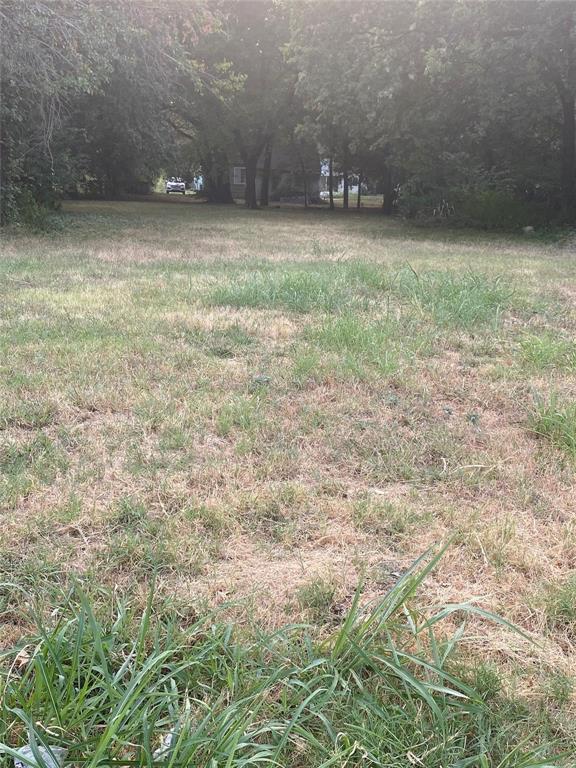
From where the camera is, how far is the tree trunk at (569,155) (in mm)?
13835

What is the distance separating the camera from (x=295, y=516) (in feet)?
7.47

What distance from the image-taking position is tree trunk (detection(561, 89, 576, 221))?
13835 mm

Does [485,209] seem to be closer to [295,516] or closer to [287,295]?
[287,295]

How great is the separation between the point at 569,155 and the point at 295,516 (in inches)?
586

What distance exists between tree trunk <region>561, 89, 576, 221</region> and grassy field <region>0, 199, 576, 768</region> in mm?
11084

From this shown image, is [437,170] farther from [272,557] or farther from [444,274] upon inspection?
[272,557]

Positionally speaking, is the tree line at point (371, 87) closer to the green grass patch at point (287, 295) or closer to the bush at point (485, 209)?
the bush at point (485, 209)

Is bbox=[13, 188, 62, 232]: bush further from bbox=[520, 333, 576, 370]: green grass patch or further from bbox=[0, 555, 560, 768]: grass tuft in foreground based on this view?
bbox=[0, 555, 560, 768]: grass tuft in foreground

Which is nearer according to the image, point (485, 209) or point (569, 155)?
point (569, 155)

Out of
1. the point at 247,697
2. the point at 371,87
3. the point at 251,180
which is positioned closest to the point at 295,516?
the point at 247,697

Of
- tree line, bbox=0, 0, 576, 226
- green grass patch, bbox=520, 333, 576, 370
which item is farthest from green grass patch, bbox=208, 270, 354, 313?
tree line, bbox=0, 0, 576, 226

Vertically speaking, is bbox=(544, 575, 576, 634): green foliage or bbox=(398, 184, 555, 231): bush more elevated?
bbox=(398, 184, 555, 231): bush

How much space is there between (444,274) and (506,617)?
19.5 feet

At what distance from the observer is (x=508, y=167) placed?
1558 cm
